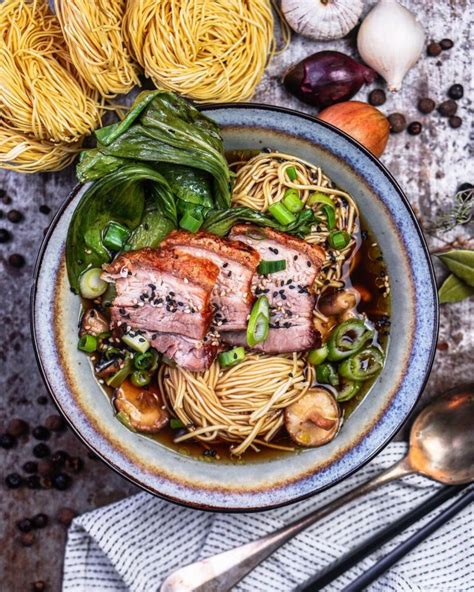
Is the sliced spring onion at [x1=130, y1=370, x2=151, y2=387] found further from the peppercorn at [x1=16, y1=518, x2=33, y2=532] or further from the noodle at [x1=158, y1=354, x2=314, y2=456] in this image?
the peppercorn at [x1=16, y1=518, x2=33, y2=532]

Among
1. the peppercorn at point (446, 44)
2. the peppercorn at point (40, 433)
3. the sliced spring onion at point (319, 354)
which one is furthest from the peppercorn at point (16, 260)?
the peppercorn at point (446, 44)

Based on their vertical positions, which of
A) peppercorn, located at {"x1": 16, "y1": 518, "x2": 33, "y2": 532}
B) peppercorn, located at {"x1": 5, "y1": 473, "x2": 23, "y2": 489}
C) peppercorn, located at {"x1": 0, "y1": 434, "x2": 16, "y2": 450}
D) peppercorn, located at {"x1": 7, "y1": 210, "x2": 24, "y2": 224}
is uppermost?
peppercorn, located at {"x1": 7, "y1": 210, "x2": 24, "y2": 224}

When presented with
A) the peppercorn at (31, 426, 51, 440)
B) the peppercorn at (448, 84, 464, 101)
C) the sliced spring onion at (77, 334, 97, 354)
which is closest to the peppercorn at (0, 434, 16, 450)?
the peppercorn at (31, 426, 51, 440)

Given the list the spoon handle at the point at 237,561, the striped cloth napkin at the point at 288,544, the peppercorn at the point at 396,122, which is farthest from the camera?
the peppercorn at the point at 396,122

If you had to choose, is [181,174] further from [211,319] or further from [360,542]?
[360,542]

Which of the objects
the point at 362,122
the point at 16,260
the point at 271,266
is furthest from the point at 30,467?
the point at 362,122

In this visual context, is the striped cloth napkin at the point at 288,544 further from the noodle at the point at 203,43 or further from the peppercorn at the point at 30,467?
the noodle at the point at 203,43
